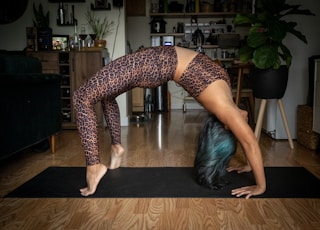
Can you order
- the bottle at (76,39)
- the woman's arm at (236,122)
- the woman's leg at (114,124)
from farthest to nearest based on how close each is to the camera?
1. the bottle at (76,39)
2. the woman's leg at (114,124)
3. the woman's arm at (236,122)

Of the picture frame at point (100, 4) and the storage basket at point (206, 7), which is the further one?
the storage basket at point (206, 7)

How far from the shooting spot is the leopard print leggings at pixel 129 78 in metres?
1.73

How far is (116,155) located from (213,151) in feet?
2.39

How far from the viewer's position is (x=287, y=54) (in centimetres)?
262

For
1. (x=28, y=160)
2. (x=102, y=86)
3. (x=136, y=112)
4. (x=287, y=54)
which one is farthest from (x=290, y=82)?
(x=136, y=112)

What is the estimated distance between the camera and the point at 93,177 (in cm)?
180

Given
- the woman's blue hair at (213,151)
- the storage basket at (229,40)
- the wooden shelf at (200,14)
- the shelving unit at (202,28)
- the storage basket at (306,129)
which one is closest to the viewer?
the woman's blue hair at (213,151)

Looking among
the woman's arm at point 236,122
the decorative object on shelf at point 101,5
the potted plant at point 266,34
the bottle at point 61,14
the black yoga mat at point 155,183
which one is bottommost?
the black yoga mat at point 155,183

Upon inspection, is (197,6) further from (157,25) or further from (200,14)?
(157,25)

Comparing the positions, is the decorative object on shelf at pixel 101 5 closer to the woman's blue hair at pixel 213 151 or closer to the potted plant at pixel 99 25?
the potted plant at pixel 99 25

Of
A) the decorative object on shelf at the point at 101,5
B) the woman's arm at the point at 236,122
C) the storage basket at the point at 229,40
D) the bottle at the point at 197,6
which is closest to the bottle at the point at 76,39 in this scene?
the decorative object on shelf at the point at 101,5

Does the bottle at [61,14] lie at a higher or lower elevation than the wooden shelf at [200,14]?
lower

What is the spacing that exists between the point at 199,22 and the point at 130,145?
13.1ft

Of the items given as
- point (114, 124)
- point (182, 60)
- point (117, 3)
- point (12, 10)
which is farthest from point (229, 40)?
point (182, 60)
